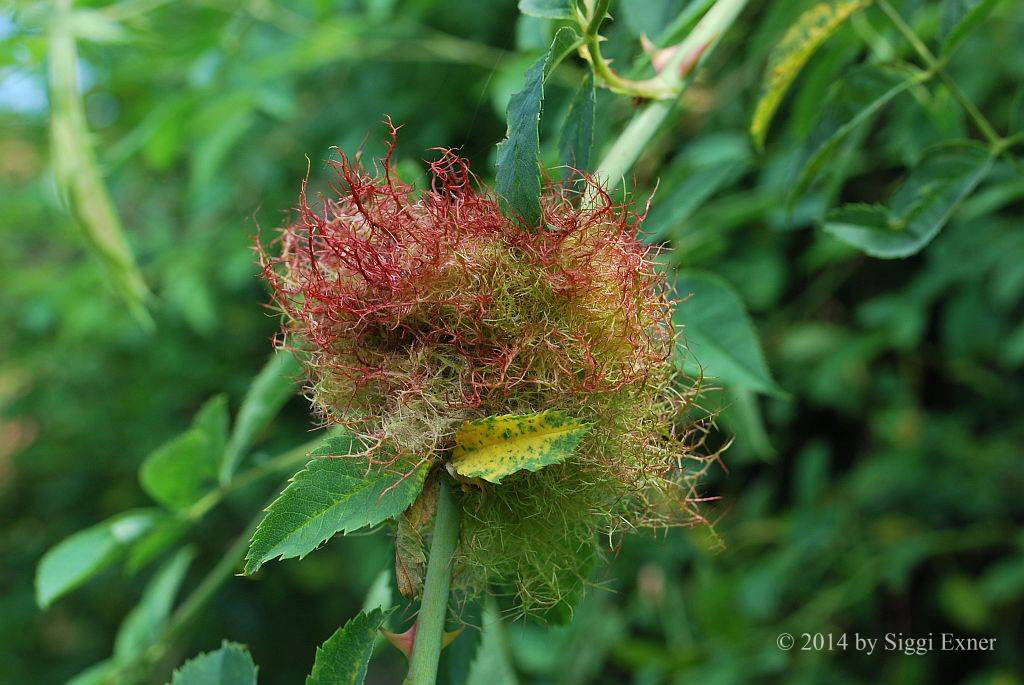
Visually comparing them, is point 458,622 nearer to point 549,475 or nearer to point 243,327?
point 549,475

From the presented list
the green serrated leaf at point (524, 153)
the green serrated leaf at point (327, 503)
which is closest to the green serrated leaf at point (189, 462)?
the green serrated leaf at point (327, 503)

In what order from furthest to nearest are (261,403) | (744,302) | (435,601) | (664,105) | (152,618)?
(744,302), (152,618), (261,403), (664,105), (435,601)

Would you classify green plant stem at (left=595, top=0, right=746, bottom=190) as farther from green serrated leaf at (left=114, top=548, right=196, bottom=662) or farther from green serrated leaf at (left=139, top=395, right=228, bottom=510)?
green serrated leaf at (left=114, top=548, right=196, bottom=662)

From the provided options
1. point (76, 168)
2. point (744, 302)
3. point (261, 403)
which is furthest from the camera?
point (744, 302)

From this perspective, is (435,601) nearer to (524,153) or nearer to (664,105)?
(524,153)

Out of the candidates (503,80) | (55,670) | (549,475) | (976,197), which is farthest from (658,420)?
(55,670)

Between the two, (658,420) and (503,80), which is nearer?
(658,420)

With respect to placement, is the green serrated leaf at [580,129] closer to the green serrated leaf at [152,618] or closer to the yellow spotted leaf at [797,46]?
the yellow spotted leaf at [797,46]

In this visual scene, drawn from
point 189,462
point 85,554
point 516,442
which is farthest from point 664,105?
point 85,554
